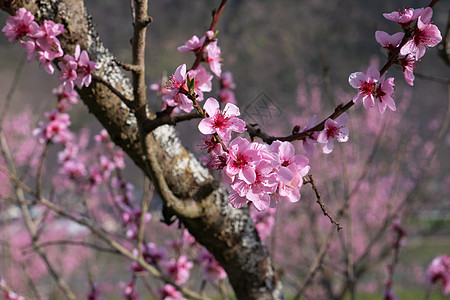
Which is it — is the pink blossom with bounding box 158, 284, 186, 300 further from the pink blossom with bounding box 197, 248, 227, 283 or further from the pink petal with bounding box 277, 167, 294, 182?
the pink petal with bounding box 277, 167, 294, 182

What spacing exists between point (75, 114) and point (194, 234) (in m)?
15.6

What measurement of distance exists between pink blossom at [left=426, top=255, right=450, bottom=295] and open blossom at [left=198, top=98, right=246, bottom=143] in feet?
6.21

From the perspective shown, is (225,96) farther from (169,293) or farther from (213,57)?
(169,293)

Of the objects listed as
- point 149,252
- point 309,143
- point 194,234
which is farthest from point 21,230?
point 309,143

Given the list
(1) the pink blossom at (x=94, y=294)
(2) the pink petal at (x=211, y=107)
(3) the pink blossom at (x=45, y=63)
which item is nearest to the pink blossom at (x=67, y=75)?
(3) the pink blossom at (x=45, y=63)

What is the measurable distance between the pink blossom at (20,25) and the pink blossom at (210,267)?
1173mm

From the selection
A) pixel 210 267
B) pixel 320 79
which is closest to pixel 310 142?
pixel 210 267

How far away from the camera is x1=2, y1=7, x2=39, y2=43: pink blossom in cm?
98

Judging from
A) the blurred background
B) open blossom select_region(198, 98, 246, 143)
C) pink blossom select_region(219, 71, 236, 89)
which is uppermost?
the blurred background

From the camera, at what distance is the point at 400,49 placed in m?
0.75

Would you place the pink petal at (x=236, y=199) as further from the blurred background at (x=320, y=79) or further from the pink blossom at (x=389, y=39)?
the blurred background at (x=320, y=79)

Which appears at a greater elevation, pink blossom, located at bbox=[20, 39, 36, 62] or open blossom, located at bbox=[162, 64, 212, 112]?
pink blossom, located at bbox=[20, 39, 36, 62]

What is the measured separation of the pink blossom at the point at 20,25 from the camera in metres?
0.98

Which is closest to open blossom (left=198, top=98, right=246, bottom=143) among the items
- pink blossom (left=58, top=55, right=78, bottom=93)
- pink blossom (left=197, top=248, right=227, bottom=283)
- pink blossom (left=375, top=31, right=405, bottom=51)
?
pink blossom (left=375, top=31, right=405, bottom=51)
